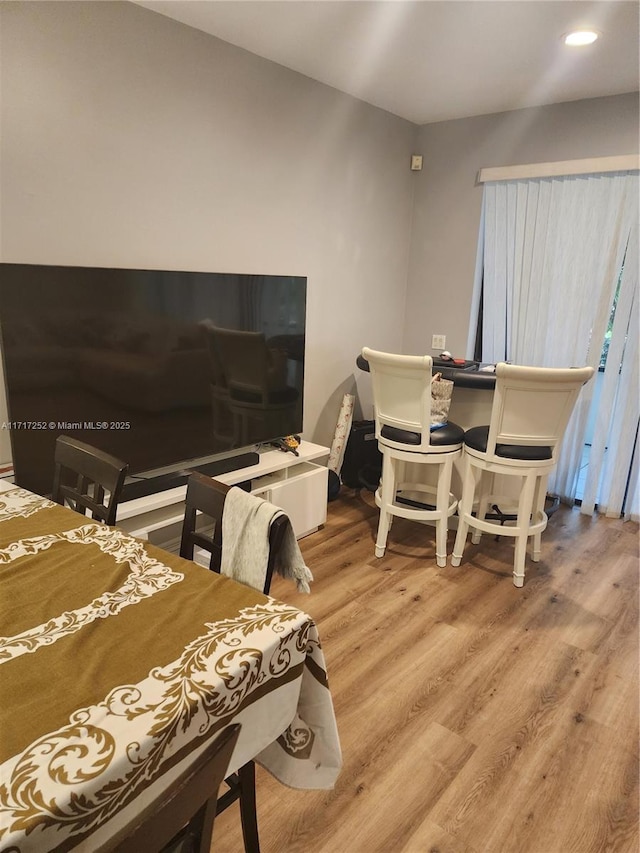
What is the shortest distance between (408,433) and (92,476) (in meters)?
1.64

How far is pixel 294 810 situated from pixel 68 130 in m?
2.48

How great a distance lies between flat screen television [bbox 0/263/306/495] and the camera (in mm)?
2006

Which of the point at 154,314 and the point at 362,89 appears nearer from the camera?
the point at 154,314

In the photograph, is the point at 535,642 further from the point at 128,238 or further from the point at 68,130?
the point at 68,130

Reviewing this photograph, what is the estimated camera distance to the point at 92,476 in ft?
5.43

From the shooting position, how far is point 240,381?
9.26ft

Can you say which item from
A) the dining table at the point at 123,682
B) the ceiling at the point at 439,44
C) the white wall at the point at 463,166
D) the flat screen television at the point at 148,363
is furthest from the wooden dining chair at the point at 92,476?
the white wall at the point at 463,166

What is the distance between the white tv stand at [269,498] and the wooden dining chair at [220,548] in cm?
87

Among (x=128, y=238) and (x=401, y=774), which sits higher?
(x=128, y=238)

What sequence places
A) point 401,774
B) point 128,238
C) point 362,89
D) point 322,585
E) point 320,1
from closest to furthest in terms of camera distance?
point 401,774
point 320,1
point 128,238
point 322,585
point 362,89

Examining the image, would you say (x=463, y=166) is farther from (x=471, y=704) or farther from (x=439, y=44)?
(x=471, y=704)

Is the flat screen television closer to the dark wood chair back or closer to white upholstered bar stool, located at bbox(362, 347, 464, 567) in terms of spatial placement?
white upholstered bar stool, located at bbox(362, 347, 464, 567)

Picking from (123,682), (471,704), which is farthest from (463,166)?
(123,682)

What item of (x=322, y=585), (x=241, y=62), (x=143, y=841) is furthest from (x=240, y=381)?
(x=143, y=841)
